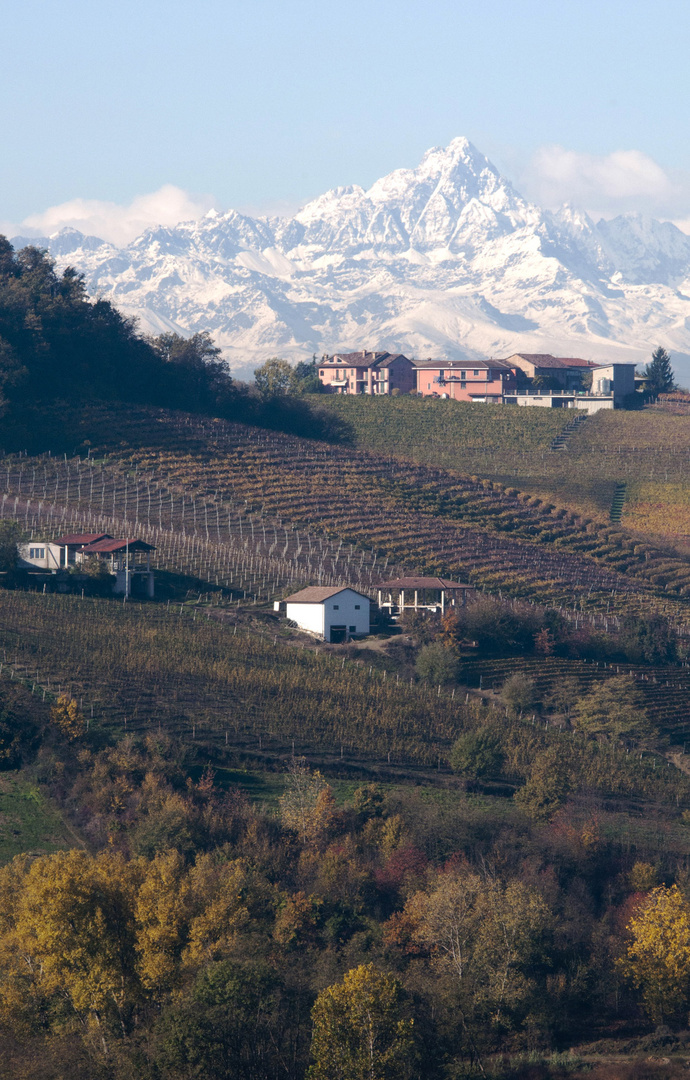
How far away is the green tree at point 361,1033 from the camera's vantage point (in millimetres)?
30000

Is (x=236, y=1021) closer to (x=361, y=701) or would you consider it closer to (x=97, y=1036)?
(x=97, y=1036)

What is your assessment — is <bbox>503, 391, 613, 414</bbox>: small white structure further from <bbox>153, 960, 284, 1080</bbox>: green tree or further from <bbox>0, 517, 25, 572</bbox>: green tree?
<bbox>153, 960, 284, 1080</bbox>: green tree

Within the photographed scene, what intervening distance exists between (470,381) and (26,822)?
103483 millimetres

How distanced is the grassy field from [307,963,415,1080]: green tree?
1306 centimetres

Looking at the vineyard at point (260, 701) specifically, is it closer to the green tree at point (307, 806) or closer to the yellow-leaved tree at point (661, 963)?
the green tree at point (307, 806)

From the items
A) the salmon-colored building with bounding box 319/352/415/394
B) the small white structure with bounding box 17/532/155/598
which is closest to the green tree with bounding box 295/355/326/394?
the salmon-colored building with bounding box 319/352/415/394

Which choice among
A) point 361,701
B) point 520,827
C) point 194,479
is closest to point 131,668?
point 361,701

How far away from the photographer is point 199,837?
41375 millimetres

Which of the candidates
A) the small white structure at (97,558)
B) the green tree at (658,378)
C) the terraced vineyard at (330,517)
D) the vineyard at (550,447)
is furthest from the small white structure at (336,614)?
the green tree at (658,378)

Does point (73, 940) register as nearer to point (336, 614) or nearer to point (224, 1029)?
point (224, 1029)

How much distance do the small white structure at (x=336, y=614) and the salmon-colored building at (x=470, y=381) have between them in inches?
2983

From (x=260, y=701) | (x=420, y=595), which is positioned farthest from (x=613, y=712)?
(x=260, y=701)

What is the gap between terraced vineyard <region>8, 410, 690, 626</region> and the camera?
233ft

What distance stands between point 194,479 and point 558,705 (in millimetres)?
34782
